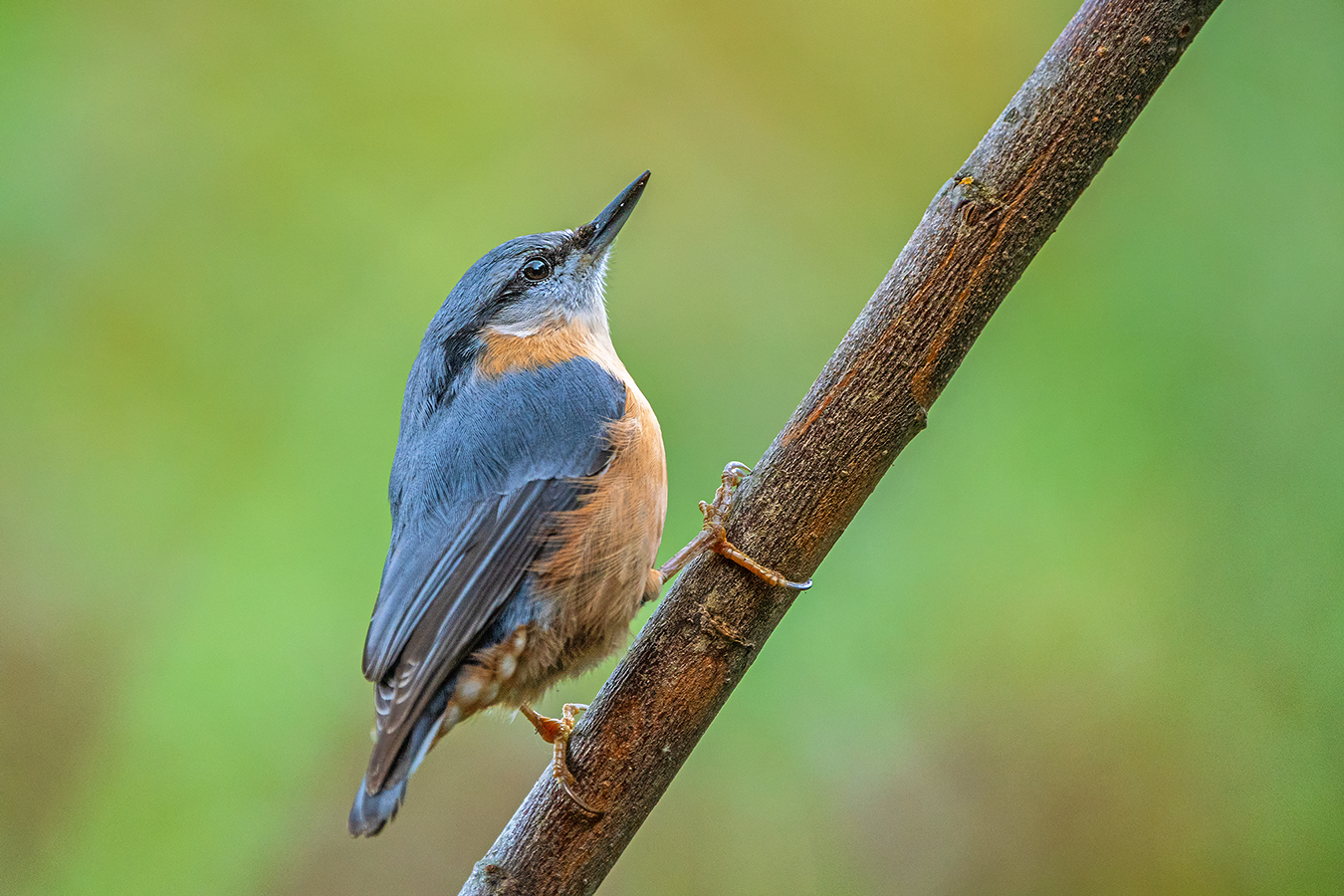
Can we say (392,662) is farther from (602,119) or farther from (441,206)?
(602,119)

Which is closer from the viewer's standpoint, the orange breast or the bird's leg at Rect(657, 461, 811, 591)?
the bird's leg at Rect(657, 461, 811, 591)

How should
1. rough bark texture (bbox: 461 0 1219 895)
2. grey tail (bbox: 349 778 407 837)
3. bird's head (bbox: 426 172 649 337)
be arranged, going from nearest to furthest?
rough bark texture (bbox: 461 0 1219 895)
grey tail (bbox: 349 778 407 837)
bird's head (bbox: 426 172 649 337)

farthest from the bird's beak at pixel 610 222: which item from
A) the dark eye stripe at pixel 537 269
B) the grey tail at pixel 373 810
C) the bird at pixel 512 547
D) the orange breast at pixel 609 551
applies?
the grey tail at pixel 373 810

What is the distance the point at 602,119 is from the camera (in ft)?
12.6

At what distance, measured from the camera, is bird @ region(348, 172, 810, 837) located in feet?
6.77

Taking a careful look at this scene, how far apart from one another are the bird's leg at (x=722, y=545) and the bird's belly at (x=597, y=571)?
0.33 feet

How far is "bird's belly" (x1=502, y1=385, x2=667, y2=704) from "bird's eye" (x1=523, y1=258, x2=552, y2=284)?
0.70m

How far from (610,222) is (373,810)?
5.57ft

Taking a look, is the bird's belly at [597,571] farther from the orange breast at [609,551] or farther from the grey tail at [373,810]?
the grey tail at [373,810]

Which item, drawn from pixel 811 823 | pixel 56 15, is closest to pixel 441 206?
pixel 56 15

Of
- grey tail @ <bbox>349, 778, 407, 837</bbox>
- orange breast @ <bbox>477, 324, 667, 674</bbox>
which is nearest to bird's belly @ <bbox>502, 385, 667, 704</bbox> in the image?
orange breast @ <bbox>477, 324, 667, 674</bbox>

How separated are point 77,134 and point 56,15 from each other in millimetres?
418

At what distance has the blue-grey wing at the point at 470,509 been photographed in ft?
6.86

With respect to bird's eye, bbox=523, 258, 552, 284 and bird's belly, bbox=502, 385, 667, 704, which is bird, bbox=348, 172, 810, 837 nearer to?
bird's belly, bbox=502, 385, 667, 704
